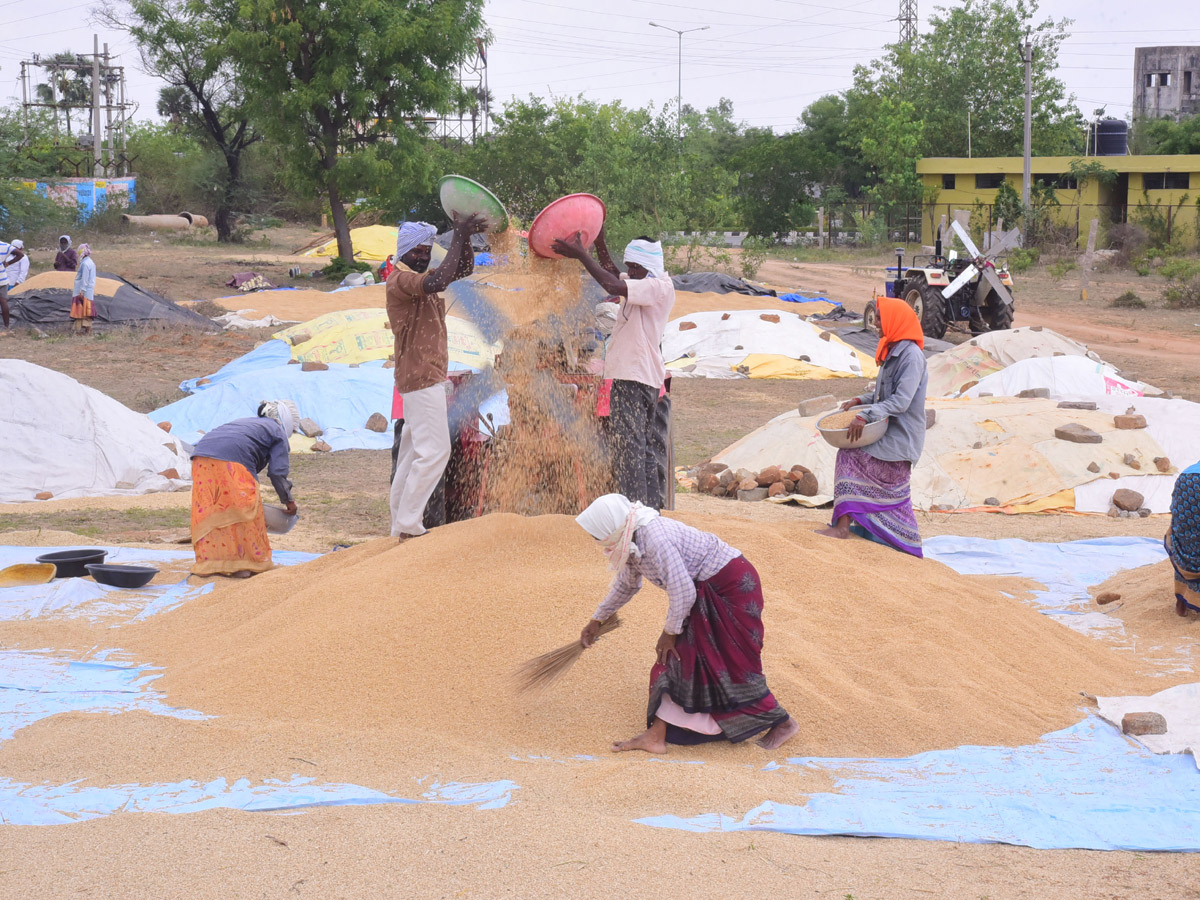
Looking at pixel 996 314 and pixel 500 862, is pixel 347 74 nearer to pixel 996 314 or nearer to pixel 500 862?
pixel 996 314

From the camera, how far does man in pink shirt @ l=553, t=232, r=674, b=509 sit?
5273 mm

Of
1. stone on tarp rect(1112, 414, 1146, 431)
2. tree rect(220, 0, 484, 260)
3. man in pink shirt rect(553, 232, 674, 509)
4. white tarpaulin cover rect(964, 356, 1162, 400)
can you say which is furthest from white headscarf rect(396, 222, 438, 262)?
tree rect(220, 0, 484, 260)

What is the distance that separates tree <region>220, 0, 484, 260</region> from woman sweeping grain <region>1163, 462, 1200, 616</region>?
17.7m

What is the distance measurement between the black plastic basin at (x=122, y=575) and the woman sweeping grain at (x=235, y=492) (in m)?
0.25

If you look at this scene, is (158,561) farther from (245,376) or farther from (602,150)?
(602,150)

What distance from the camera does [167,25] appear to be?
23797 mm

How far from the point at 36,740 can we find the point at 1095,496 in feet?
21.2

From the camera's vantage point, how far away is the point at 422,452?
5.23 metres

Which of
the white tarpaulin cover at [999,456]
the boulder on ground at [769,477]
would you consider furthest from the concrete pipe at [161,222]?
the boulder on ground at [769,477]

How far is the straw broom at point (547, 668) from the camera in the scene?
375cm

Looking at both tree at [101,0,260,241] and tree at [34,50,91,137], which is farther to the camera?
tree at [34,50,91,137]

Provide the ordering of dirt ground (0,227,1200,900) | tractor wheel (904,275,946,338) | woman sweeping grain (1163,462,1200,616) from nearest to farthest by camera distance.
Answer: dirt ground (0,227,1200,900)
woman sweeping grain (1163,462,1200,616)
tractor wheel (904,275,946,338)

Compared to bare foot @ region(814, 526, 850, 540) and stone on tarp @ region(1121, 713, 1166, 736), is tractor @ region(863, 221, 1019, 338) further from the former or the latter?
stone on tarp @ region(1121, 713, 1166, 736)

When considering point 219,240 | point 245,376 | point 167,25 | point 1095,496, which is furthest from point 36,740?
point 219,240
